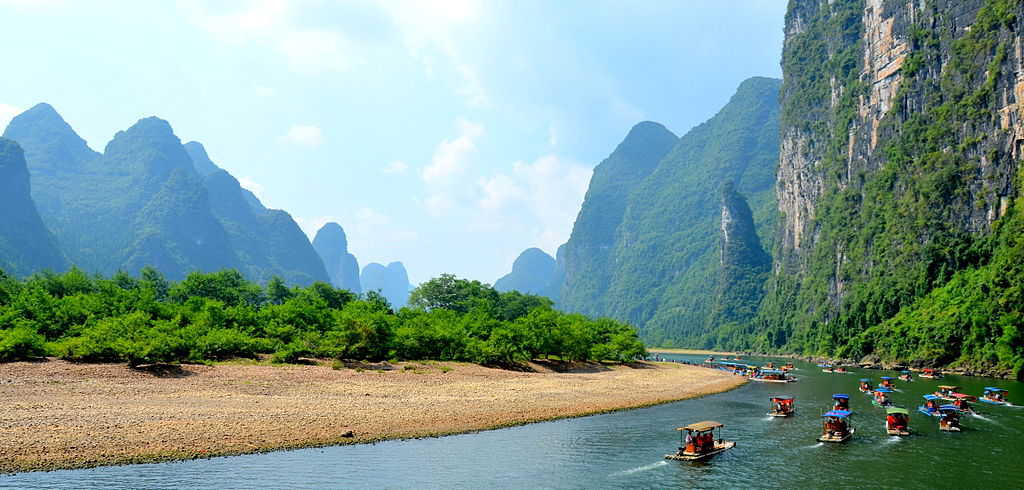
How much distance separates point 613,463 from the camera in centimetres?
3722

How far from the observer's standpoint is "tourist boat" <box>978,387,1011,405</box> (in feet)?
207

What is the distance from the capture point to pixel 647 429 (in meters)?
Answer: 48.5

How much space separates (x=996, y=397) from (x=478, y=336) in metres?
60.4

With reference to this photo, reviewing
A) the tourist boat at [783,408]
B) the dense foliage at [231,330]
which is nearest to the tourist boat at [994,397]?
the tourist boat at [783,408]

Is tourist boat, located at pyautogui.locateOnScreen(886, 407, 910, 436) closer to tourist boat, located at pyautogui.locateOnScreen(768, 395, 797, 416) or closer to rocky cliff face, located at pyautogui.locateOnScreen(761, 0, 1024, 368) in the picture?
tourist boat, located at pyautogui.locateOnScreen(768, 395, 797, 416)

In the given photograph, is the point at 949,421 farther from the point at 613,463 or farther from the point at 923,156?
the point at 923,156

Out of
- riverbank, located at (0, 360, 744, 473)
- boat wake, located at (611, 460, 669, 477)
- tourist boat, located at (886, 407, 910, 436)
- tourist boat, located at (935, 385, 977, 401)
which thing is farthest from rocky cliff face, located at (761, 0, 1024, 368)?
boat wake, located at (611, 460, 669, 477)

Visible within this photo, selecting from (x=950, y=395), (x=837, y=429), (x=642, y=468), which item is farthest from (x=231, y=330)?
(x=950, y=395)

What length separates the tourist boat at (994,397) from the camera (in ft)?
207

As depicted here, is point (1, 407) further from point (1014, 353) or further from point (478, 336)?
point (1014, 353)

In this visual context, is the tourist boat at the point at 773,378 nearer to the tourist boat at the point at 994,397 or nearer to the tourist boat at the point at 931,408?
the tourist boat at the point at 994,397

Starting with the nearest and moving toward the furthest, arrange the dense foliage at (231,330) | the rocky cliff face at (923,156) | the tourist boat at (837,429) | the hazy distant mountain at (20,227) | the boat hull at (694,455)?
1. the boat hull at (694,455)
2. the tourist boat at (837,429)
3. the dense foliage at (231,330)
4. the rocky cliff face at (923,156)
5. the hazy distant mountain at (20,227)

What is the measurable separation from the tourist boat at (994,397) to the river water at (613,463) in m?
12.1

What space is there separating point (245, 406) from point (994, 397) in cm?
7199
